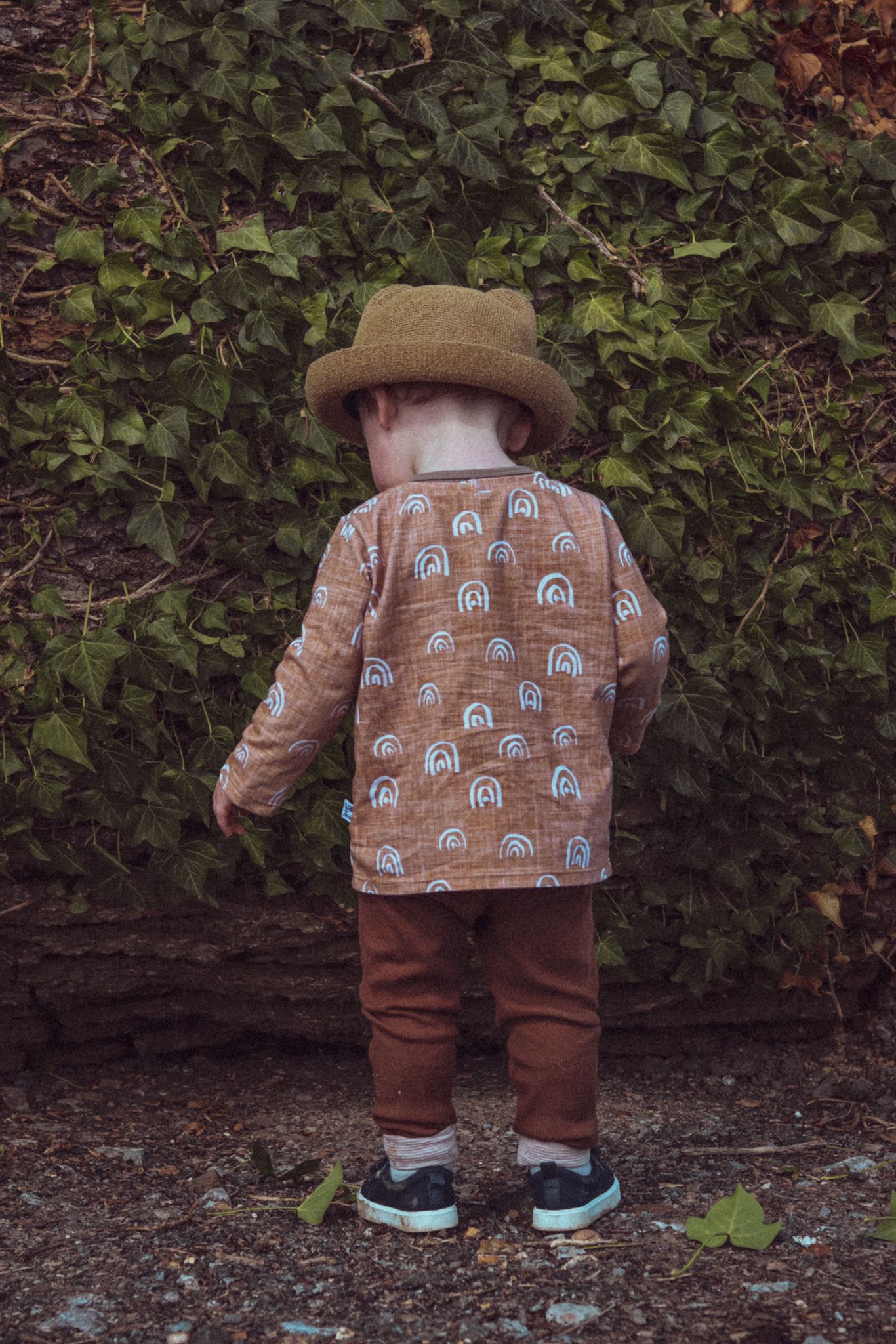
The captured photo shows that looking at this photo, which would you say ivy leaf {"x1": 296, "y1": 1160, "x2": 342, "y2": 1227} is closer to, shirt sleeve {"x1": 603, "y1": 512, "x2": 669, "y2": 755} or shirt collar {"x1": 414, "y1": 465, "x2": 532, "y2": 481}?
shirt sleeve {"x1": 603, "y1": 512, "x2": 669, "y2": 755}

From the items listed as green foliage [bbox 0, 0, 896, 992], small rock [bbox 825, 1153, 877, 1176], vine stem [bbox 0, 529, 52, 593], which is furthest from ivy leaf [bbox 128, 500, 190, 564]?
small rock [bbox 825, 1153, 877, 1176]

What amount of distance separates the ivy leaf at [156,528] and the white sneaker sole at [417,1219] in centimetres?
129

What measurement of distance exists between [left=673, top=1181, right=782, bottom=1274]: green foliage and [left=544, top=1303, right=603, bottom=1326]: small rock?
252mm

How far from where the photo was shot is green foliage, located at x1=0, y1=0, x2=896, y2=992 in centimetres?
232

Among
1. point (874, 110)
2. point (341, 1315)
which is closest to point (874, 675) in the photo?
point (874, 110)

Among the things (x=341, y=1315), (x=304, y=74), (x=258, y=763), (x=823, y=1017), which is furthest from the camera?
(x=823, y=1017)

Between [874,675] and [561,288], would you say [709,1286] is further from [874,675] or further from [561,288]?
[561,288]

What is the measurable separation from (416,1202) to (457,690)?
33.4 inches

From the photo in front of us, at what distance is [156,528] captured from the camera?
236 cm

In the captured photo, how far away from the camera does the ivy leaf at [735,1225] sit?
1.80m

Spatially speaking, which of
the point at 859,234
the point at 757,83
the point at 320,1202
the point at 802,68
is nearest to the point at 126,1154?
the point at 320,1202

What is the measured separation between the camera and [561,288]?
2520mm

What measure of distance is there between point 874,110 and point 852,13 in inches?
8.4

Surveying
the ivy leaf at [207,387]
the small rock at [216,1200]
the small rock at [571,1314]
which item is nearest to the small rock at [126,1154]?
the small rock at [216,1200]
